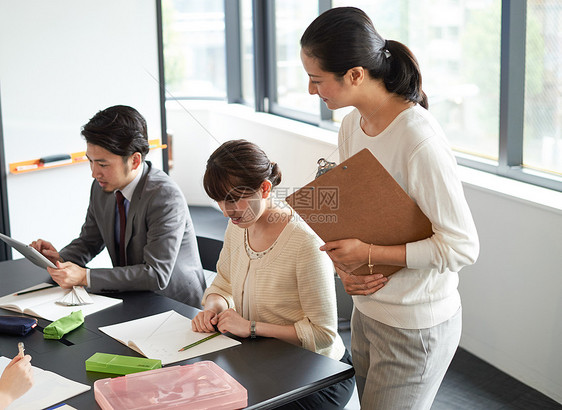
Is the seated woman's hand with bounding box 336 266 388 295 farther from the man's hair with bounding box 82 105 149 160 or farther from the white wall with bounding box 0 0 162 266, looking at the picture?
the white wall with bounding box 0 0 162 266

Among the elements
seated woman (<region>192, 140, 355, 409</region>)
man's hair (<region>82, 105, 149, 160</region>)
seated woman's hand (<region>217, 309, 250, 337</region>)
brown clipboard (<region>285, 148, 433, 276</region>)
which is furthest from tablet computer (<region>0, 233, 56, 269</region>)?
brown clipboard (<region>285, 148, 433, 276</region>)

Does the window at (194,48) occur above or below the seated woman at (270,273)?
above

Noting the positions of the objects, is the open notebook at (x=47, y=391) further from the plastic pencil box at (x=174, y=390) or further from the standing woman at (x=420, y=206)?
the standing woman at (x=420, y=206)

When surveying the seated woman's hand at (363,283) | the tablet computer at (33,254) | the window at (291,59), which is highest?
the window at (291,59)

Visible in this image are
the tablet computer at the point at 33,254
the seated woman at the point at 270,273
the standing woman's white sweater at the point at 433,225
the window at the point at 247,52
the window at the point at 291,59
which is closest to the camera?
the standing woman's white sweater at the point at 433,225

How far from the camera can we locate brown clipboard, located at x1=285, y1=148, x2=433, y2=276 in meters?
1.32

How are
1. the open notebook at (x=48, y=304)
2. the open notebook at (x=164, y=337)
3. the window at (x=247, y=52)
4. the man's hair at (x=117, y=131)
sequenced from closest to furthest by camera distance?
the open notebook at (x=164, y=337), the open notebook at (x=48, y=304), the man's hair at (x=117, y=131), the window at (x=247, y=52)

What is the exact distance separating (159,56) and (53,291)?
176cm

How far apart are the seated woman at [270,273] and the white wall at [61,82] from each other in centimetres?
157

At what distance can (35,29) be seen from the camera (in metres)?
2.95

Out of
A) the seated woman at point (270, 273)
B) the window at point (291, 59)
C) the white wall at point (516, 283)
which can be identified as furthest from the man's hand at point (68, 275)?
the window at point (291, 59)

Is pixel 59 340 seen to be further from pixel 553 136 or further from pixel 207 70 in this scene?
pixel 207 70

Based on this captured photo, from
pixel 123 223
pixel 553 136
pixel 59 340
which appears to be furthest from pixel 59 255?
pixel 553 136

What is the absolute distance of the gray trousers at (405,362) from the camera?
1384mm
